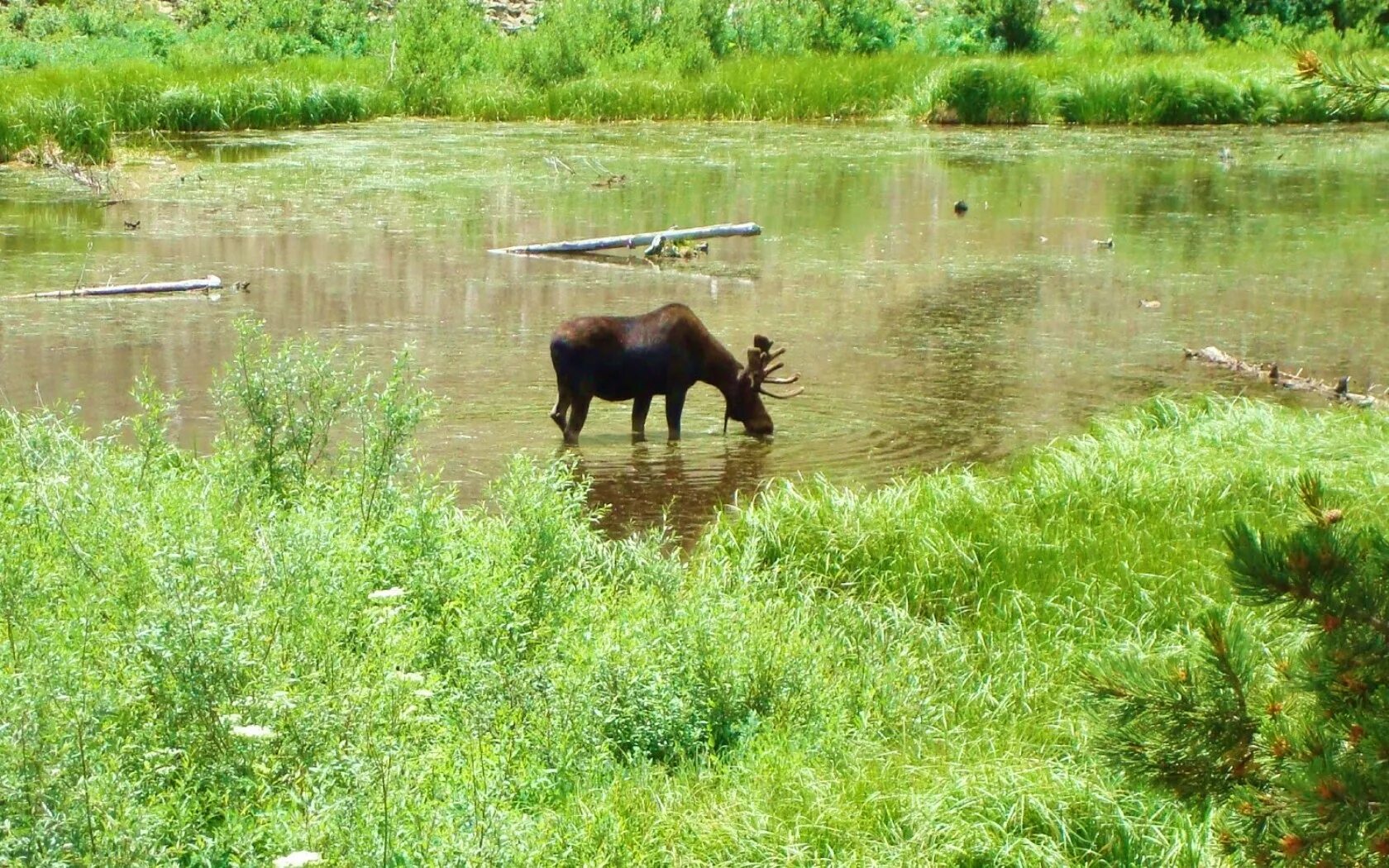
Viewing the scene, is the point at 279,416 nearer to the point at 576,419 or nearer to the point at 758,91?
the point at 576,419

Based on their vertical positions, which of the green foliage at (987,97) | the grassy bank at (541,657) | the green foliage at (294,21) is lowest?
the grassy bank at (541,657)

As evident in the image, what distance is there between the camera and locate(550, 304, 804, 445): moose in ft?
32.6

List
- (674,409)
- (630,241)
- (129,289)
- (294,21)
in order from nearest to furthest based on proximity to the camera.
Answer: (674,409) → (129,289) → (630,241) → (294,21)

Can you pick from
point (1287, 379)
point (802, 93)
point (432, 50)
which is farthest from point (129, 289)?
point (802, 93)

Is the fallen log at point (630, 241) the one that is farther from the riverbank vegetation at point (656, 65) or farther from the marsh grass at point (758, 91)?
the marsh grass at point (758, 91)

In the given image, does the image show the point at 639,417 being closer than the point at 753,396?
No

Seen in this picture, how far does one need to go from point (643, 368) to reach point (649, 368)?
0.04 m

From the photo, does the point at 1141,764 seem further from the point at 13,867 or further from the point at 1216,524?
the point at 1216,524

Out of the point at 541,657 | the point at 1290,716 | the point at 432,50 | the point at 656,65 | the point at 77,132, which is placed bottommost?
the point at 541,657

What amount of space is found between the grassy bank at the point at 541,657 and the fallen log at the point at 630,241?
814cm

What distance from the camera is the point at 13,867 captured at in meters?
3.64

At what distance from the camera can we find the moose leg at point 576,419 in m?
9.96

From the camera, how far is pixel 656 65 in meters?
30.4

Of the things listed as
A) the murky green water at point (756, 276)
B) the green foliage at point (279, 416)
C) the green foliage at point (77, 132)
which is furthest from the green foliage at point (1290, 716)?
the green foliage at point (77, 132)
